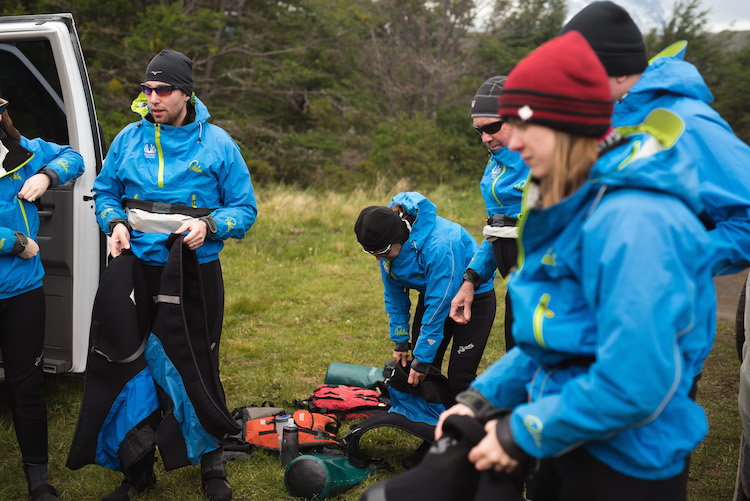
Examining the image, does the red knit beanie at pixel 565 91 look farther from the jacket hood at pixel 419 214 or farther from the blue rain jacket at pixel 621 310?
the jacket hood at pixel 419 214

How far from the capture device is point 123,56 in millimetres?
16578

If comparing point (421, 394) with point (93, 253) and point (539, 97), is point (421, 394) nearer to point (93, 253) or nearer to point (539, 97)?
point (93, 253)

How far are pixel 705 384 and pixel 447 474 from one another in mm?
4427

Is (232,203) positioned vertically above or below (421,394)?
above

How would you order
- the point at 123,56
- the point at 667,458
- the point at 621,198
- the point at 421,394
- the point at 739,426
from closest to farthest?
1. the point at 621,198
2. the point at 667,458
3. the point at 421,394
4. the point at 739,426
5. the point at 123,56

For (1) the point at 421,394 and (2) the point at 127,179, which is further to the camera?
(1) the point at 421,394

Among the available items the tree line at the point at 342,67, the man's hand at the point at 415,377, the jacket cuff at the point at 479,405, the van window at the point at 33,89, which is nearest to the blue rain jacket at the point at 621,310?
the jacket cuff at the point at 479,405

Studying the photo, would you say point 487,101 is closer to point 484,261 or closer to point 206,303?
point 484,261

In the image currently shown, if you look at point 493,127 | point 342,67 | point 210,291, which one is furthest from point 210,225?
point 342,67

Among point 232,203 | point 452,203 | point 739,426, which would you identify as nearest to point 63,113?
point 232,203

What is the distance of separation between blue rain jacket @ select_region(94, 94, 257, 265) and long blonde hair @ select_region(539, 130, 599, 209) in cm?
220

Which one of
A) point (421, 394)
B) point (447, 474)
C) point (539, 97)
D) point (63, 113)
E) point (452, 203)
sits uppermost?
point (539, 97)

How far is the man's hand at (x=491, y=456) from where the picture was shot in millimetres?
1451

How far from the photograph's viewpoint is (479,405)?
167cm
